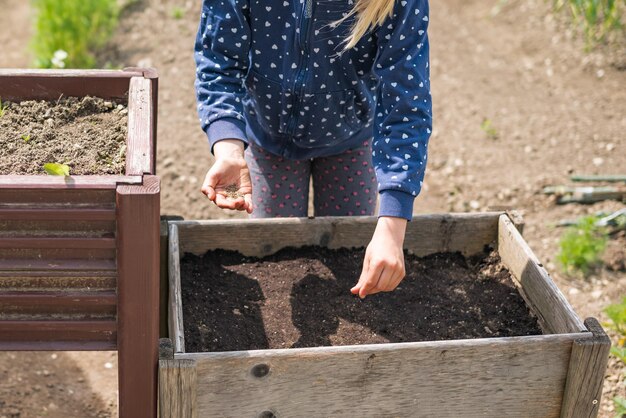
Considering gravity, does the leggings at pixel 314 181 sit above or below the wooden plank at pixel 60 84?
below

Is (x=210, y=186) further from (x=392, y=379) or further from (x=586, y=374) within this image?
(x=586, y=374)

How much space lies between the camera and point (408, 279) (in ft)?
8.32

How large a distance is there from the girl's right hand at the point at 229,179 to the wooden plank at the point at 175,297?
Answer: 0.85 feet

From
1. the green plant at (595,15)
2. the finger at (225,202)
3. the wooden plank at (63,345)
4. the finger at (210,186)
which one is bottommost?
the wooden plank at (63,345)

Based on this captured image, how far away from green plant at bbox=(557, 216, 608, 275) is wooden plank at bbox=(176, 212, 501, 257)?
1.04 m

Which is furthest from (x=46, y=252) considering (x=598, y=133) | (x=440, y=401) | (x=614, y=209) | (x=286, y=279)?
(x=598, y=133)

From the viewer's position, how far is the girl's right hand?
209cm

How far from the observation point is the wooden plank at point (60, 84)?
2299 millimetres

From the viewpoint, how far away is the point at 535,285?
2.39m

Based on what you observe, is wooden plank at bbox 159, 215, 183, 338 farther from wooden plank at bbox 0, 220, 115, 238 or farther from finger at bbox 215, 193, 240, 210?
wooden plank at bbox 0, 220, 115, 238

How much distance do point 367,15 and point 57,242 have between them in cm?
89

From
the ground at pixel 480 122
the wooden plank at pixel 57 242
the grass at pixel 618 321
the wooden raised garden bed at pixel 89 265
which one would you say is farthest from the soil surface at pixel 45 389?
the grass at pixel 618 321

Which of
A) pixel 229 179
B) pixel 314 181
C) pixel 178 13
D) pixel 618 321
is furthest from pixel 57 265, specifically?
pixel 178 13

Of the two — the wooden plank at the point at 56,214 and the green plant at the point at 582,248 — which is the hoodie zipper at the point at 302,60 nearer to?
the wooden plank at the point at 56,214
